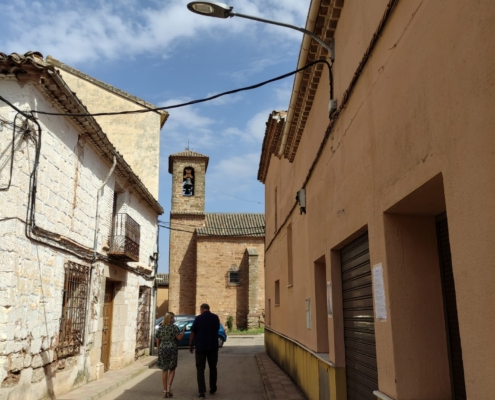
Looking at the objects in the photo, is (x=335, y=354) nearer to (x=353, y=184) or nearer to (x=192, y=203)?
(x=353, y=184)

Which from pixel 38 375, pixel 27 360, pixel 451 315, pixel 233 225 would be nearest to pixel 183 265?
pixel 233 225

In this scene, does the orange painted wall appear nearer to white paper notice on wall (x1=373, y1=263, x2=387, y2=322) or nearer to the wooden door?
white paper notice on wall (x1=373, y1=263, x2=387, y2=322)

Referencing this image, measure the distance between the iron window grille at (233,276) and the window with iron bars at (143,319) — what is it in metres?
16.3

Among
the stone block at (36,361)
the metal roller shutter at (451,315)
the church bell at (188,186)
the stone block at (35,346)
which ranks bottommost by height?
the stone block at (36,361)

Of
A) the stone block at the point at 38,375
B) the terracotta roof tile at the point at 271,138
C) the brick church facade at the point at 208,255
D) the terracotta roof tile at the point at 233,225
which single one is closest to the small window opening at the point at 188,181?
the brick church facade at the point at 208,255

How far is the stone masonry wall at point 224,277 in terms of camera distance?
3167 cm

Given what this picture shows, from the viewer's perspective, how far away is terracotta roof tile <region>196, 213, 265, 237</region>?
33.2m

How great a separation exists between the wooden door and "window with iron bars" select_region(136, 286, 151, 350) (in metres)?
2.35

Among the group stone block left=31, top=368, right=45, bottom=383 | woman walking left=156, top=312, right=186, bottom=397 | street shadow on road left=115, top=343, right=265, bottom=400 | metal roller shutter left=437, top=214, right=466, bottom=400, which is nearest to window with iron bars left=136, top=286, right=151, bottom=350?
street shadow on road left=115, top=343, right=265, bottom=400

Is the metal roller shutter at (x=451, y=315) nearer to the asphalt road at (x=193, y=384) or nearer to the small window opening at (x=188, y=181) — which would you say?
the asphalt road at (x=193, y=384)

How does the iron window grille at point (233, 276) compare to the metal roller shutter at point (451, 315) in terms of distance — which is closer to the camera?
the metal roller shutter at point (451, 315)

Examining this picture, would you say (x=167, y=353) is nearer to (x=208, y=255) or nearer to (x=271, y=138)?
(x=271, y=138)

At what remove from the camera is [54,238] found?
8062mm

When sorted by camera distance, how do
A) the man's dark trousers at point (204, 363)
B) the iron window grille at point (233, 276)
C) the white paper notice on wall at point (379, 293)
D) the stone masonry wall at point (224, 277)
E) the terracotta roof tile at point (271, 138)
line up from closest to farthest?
the white paper notice on wall at point (379, 293)
the man's dark trousers at point (204, 363)
the terracotta roof tile at point (271, 138)
the stone masonry wall at point (224, 277)
the iron window grille at point (233, 276)
